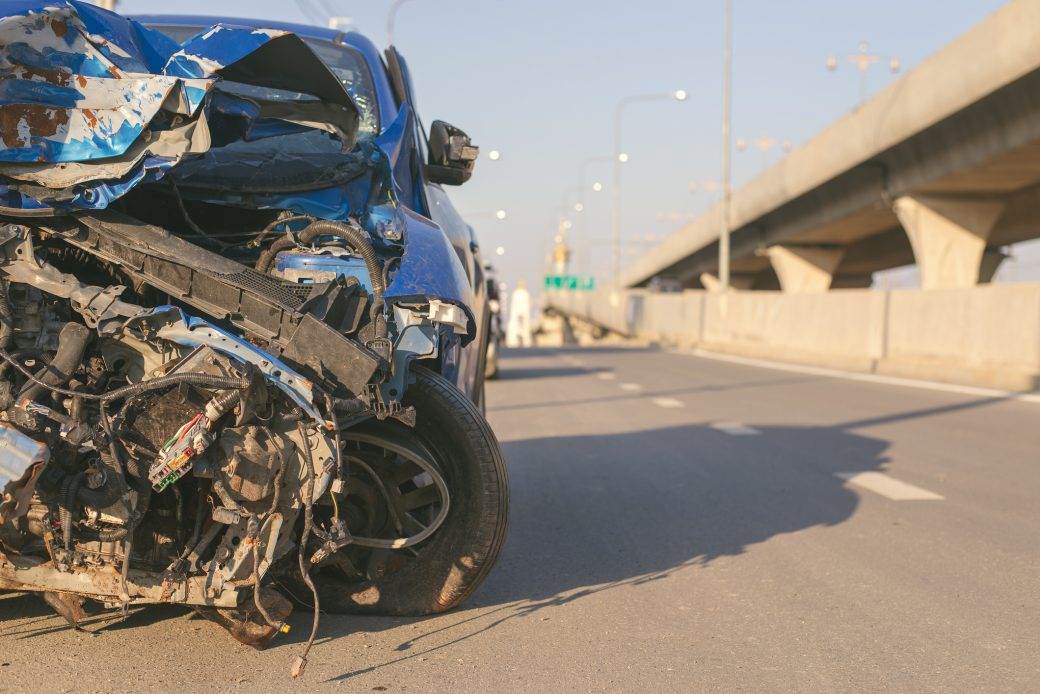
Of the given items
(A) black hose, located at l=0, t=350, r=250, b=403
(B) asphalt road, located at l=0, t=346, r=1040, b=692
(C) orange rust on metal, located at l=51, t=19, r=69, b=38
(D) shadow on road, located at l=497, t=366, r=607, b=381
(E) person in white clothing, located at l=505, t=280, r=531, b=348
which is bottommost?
(E) person in white clothing, located at l=505, t=280, r=531, b=348

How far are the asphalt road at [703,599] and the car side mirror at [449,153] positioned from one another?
182 cm

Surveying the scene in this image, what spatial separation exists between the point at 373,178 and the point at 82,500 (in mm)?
1701

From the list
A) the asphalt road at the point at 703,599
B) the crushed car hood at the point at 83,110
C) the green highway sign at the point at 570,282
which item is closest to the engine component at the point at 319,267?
the crushed car hood at the point at 83,110

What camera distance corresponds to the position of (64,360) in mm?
3752

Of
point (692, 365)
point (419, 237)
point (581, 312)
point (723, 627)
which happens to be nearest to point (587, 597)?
point (723, 627)

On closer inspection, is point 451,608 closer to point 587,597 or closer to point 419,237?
point 587,597

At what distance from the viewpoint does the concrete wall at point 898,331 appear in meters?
18.5

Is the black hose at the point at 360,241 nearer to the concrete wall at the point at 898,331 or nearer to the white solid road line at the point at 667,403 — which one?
the white solid road line at the point at 667,403

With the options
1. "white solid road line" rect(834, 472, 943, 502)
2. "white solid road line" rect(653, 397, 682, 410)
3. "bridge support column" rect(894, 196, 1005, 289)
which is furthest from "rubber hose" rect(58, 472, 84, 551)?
"bridge support column" rect(894, 196, 1005, 289)

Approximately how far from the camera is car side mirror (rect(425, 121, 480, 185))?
639 centimetres

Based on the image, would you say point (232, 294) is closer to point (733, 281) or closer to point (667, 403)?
point (667, 403)

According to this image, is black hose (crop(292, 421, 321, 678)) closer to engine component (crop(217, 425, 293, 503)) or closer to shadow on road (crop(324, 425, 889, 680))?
engine component (crop(217, 425, 293, 503))

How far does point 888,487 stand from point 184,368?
221 inches

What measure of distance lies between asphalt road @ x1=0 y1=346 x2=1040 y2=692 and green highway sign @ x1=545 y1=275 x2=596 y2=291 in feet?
332
